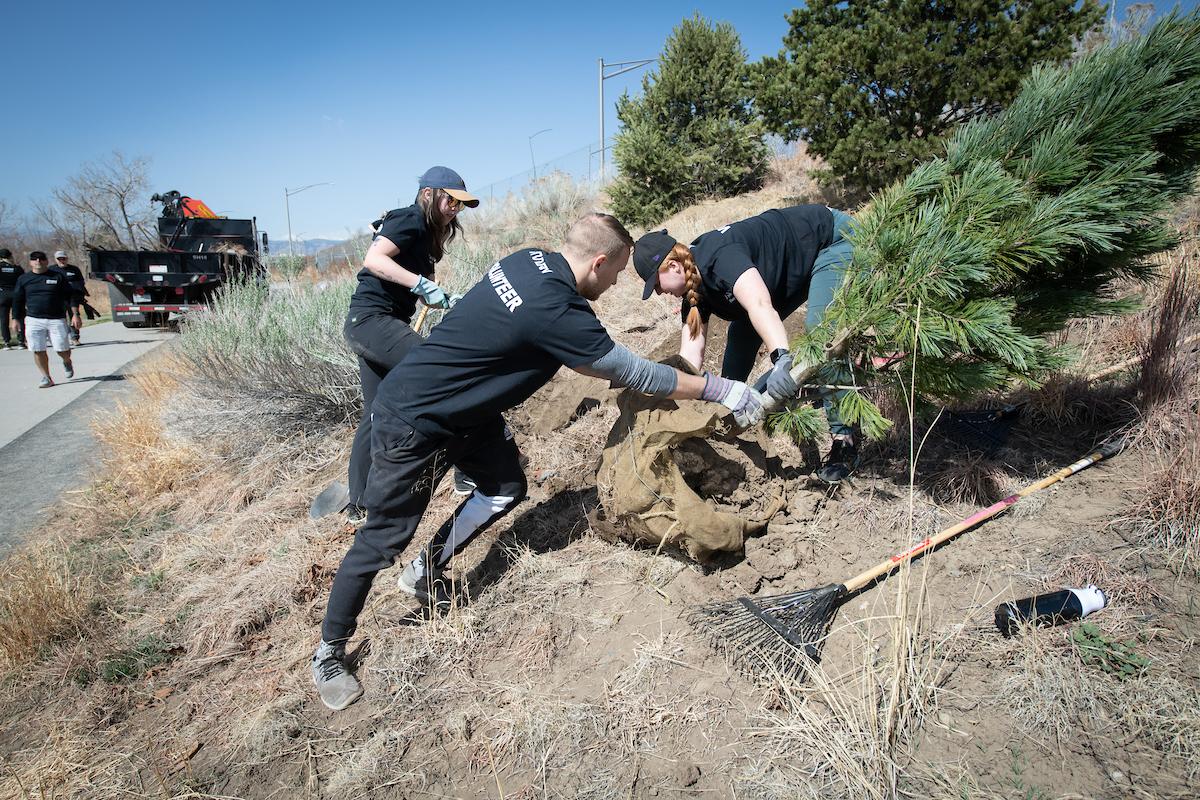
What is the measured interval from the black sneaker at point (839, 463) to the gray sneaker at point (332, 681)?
2388 millimetres

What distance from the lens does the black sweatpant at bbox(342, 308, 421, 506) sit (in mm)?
3230

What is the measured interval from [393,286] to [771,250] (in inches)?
79.9

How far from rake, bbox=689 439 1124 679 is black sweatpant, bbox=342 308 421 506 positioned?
6.17 ft

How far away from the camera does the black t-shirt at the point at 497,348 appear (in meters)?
2.25

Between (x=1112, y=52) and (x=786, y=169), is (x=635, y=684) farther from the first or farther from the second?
(x=786, y=169)

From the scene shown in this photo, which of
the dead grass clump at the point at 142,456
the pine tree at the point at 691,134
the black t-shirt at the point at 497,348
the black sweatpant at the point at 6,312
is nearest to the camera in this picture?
the black t-shirt at the point at 497,348

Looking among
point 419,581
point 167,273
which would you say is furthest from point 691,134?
point 419,581

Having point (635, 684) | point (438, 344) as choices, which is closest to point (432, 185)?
point (438, 344)

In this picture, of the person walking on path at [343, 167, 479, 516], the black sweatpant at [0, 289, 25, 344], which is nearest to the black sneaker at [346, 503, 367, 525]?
the person walking on path at [343, 167, 479, 516]

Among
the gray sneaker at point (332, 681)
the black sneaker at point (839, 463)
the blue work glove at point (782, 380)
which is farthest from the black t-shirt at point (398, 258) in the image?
the black sneaker at point (839, 463)

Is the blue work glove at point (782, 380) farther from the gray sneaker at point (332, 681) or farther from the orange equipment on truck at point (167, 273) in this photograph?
the orange equipment on truck at point (167, 273)

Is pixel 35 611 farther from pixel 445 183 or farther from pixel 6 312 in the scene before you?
pixel 6 312

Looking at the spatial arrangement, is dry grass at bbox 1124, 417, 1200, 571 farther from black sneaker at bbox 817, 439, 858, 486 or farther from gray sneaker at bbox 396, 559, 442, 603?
gray sneaker at bbox 396, 559, 442, 603

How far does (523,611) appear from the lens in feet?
9.29
